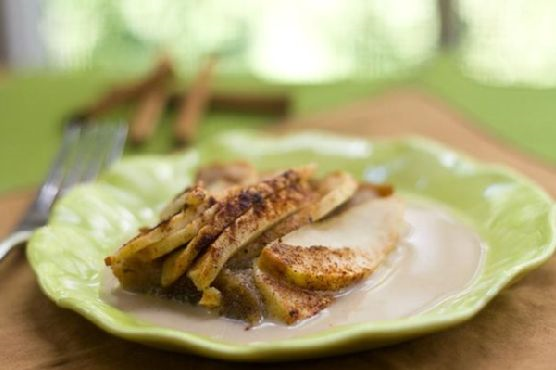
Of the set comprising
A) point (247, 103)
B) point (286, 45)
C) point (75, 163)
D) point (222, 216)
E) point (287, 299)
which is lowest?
point (286, 45)

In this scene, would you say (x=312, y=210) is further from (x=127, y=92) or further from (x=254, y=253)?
(x=127, y=92)

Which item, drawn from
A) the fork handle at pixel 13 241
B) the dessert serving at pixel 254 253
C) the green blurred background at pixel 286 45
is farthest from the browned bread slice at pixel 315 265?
the green blurred background at pixel 286 45

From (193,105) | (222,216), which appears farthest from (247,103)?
(222,216)

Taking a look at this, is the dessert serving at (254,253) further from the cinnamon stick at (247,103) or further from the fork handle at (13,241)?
the cinnamon stick at (247,103)

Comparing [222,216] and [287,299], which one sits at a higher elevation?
[222,216]

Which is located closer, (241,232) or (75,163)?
(241,232)

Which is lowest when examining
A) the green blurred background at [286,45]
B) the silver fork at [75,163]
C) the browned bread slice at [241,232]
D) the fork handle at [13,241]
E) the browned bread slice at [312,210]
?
the green blurred background at [286,45]

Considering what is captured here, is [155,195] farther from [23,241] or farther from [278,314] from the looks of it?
[278,314]

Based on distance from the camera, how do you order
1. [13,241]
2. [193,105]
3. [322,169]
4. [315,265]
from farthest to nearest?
[193,105] < [322,169] < [13,241] < [315,265]
